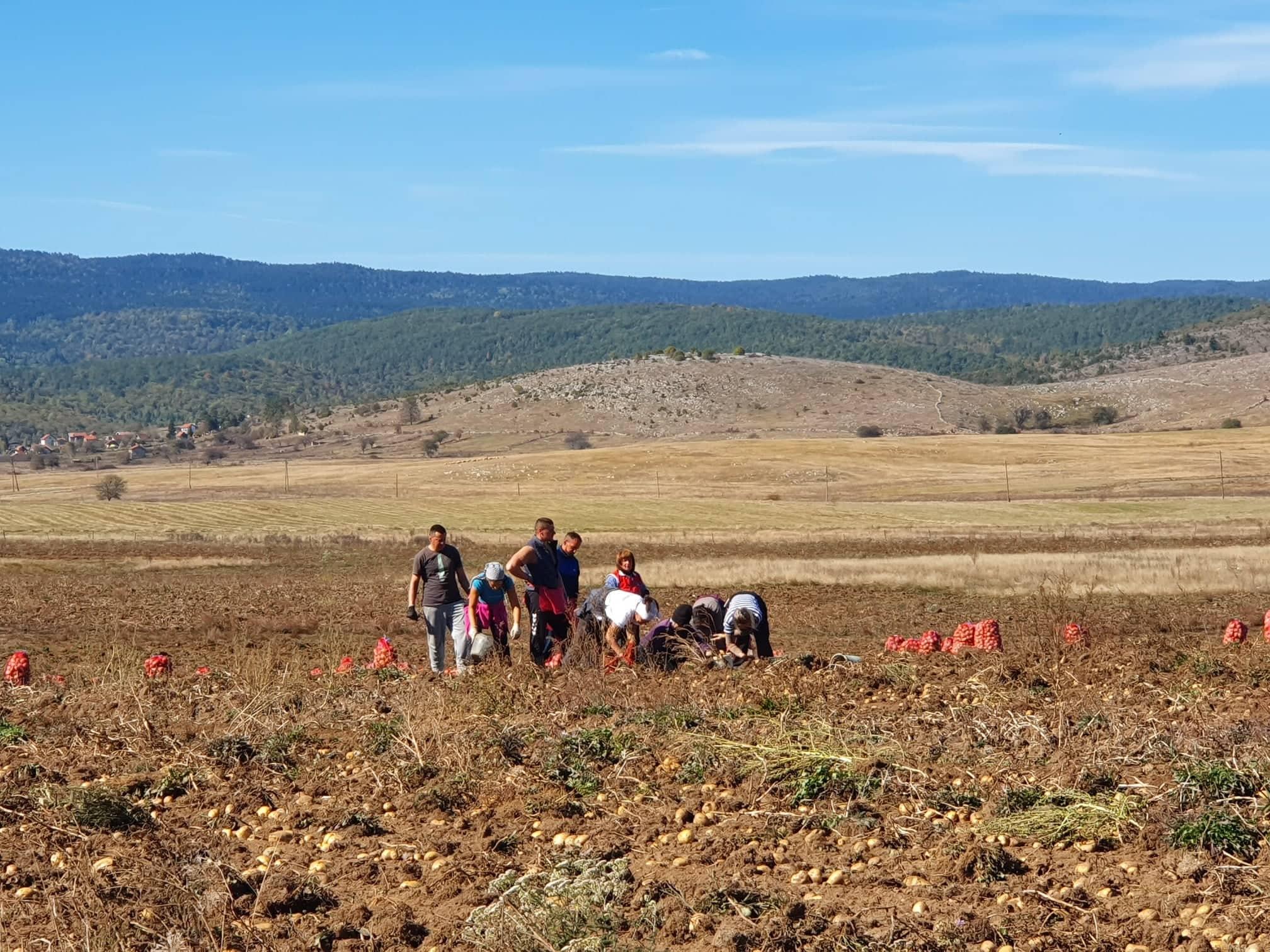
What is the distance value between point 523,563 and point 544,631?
0.70 m

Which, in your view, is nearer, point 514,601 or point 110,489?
point 514,601

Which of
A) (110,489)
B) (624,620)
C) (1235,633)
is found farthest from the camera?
(110,489)

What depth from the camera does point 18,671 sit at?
13.8 m

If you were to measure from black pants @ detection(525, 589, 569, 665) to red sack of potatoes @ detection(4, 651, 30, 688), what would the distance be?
4.50 meters

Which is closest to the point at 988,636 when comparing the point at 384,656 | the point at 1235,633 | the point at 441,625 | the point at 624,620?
the point at 1235,633

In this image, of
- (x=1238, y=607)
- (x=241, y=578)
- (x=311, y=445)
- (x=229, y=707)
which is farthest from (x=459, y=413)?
(x=229, y=707)

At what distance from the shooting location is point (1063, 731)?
8.18 meters

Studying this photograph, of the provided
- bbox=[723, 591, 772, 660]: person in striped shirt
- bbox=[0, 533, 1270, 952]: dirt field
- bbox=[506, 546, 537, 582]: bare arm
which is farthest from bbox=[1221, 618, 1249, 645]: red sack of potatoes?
bbox=[506, 546, 537, 582]: bare arm

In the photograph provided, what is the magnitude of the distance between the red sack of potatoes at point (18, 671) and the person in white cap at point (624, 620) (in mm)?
5224

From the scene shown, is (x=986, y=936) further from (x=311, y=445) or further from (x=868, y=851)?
(x=311, y=445)

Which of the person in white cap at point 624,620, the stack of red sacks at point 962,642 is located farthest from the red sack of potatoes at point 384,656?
the stack of red sacks at point 962,642

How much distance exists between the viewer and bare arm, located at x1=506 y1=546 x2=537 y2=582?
12.9 meters

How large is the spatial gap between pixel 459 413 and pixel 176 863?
135402 mm

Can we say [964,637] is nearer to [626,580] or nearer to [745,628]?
[745,628]
